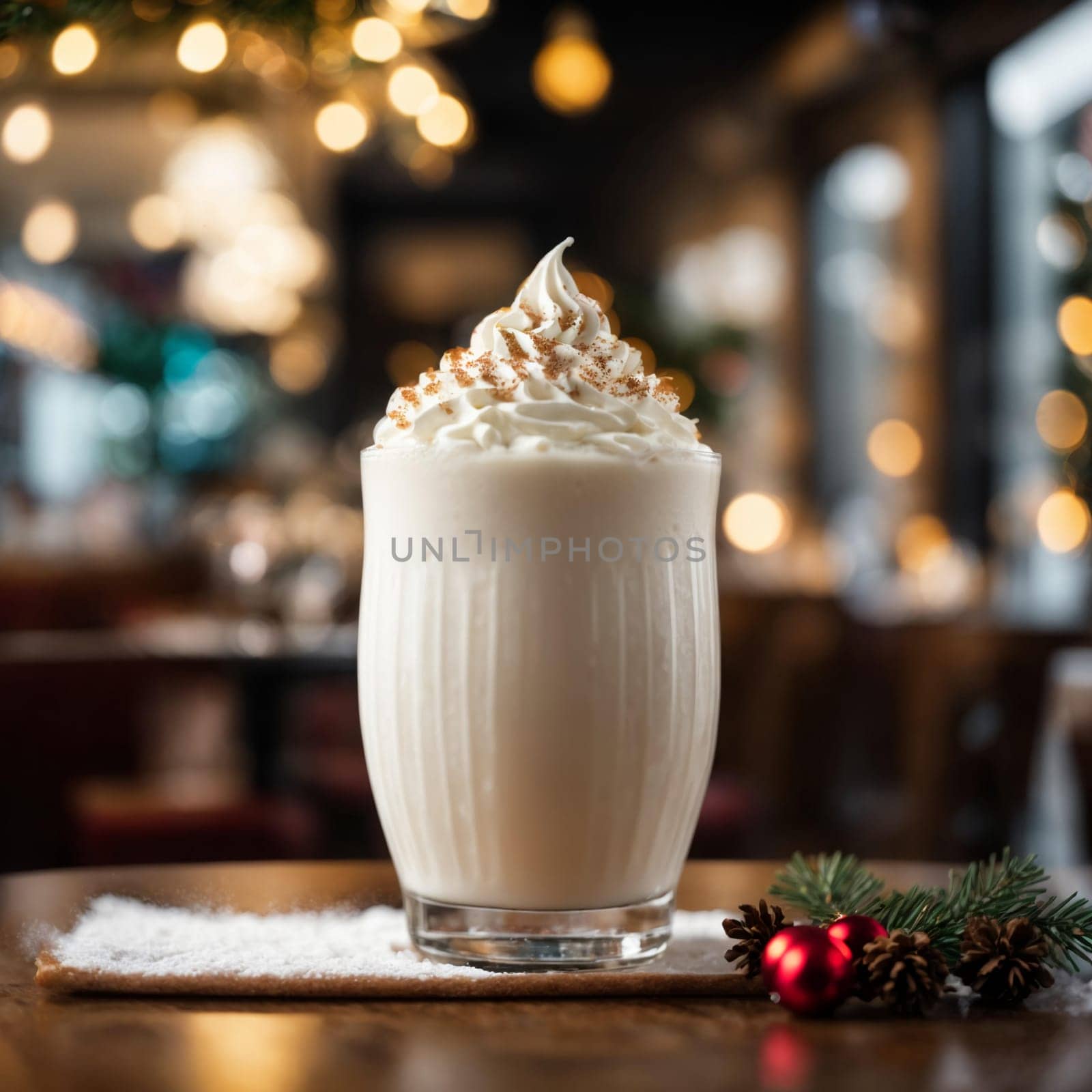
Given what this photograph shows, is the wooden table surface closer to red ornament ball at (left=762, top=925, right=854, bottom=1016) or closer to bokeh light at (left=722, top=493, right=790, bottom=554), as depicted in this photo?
red ornament ball at (left=762, top=925, right=854, bottom=1016)

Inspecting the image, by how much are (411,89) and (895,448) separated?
4885 mm

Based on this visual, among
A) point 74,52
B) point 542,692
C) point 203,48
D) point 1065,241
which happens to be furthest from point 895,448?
point 542,692

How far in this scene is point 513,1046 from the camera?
65cm

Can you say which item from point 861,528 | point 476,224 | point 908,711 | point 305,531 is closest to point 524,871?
point 908,711

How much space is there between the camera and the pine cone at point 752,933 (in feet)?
2.55

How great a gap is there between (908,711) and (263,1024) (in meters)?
3.71

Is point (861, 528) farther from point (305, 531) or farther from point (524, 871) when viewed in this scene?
point (524, 871)

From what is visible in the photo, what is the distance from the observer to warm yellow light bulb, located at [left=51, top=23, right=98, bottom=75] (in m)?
2.02

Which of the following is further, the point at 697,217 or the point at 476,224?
the point at 476,224

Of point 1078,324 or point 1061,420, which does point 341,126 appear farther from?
point 1061,420

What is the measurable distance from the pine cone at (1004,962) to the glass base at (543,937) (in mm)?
175

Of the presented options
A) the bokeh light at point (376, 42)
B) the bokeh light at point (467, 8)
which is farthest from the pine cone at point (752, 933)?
the bokeh light at point (467, 8)

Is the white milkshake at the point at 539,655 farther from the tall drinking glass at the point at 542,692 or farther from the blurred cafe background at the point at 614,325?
the blurred cafe background at the point at 614,325

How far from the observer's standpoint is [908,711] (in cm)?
423
